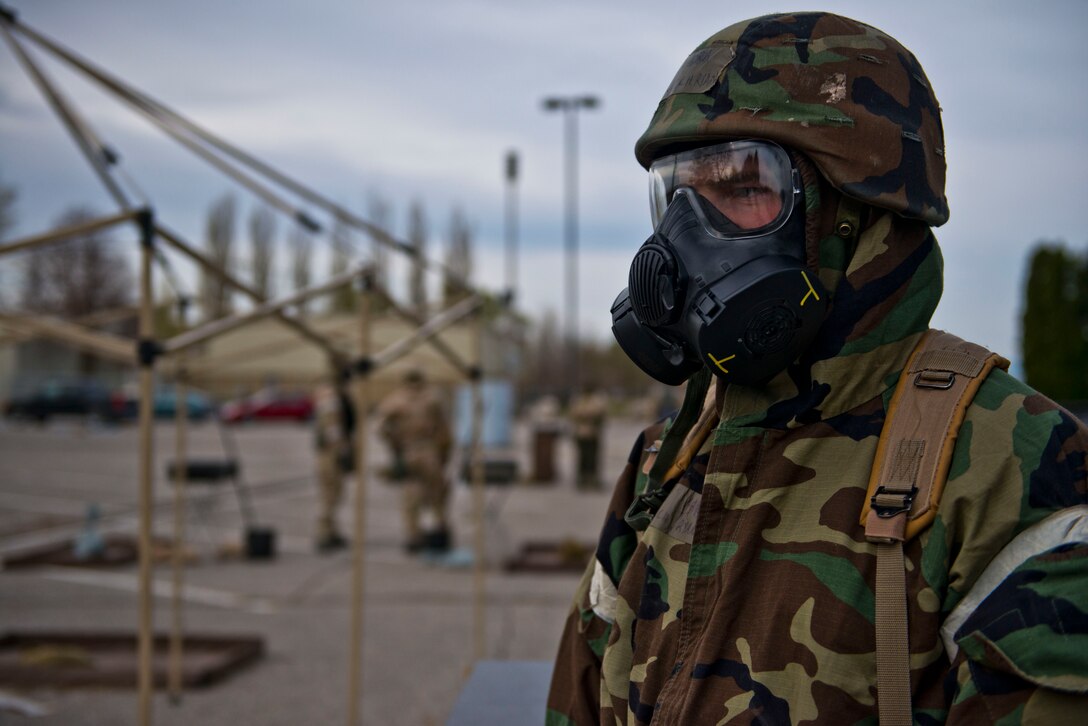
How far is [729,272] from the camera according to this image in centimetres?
145

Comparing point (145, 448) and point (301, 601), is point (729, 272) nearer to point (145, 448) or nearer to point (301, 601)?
point (145, 448)

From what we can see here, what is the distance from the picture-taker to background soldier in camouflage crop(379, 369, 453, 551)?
1055 centimetres

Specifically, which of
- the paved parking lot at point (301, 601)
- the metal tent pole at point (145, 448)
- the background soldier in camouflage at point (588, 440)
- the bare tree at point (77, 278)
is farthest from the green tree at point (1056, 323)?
the metal tent pole at point (145, 448)

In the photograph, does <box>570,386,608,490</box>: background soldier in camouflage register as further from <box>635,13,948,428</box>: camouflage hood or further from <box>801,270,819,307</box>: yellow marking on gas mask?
<box>801,270,819,307</box>: yellow marking on gas mask

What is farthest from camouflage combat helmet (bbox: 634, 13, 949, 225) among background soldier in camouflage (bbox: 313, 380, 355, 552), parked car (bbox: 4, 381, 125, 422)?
parked car (bbox: 4, 381, 125, 422)

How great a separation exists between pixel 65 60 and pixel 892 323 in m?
3.77

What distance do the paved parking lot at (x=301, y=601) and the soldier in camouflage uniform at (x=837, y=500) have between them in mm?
4222

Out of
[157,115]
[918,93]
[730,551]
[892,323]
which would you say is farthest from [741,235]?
[157,115]

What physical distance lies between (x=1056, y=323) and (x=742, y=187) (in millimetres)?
30179

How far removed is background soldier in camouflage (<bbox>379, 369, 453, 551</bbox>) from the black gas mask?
8934 millimetres

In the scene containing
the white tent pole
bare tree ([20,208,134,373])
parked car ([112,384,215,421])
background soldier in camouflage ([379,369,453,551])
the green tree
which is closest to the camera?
the white tent pole

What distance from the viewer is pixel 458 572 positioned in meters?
9.54

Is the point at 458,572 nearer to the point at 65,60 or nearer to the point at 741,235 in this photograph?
the point at 65,60

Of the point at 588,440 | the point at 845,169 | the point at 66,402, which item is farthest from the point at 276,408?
the point at 845,169
